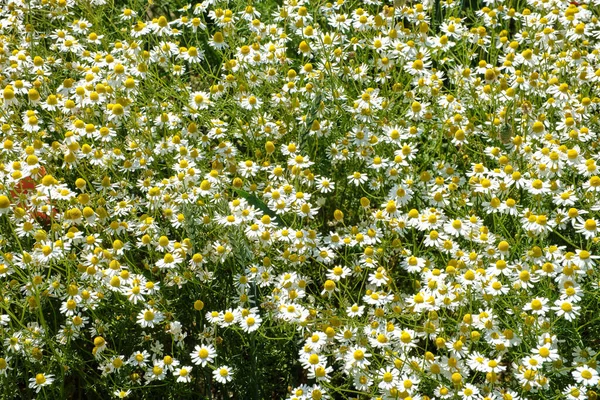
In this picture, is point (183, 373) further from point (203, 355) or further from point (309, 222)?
point (309, 222)

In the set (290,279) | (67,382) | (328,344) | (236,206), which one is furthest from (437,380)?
(67,382)

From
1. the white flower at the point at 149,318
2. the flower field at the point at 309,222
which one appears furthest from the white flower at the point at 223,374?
the white flower at the point at 149,318

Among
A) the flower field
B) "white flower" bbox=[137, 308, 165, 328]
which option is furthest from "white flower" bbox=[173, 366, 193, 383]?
"white flower" bbox=[137, 308, 165, 328]

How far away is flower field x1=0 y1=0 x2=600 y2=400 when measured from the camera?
278cm

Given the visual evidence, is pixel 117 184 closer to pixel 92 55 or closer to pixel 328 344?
pixel 92 55

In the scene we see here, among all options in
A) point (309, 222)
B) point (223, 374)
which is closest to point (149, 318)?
point (223, 374)

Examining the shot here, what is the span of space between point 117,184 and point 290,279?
3.14 ft

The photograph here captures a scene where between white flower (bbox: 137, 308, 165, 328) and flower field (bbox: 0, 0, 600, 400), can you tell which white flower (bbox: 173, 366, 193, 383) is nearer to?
flower field (bbox: 0, 0, 600, 400)

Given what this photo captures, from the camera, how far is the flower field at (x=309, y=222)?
2.78 m

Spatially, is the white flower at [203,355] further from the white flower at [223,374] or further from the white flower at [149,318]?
the white flower at [149,318]

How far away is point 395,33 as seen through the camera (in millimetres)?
3568

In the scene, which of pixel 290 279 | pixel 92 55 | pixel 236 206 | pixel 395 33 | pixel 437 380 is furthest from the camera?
pixel 92 55

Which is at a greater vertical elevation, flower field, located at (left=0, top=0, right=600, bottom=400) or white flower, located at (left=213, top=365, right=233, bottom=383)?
flower field, located at (left=0, top=0, right=600, bottom=400)

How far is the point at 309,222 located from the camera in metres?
3.34
